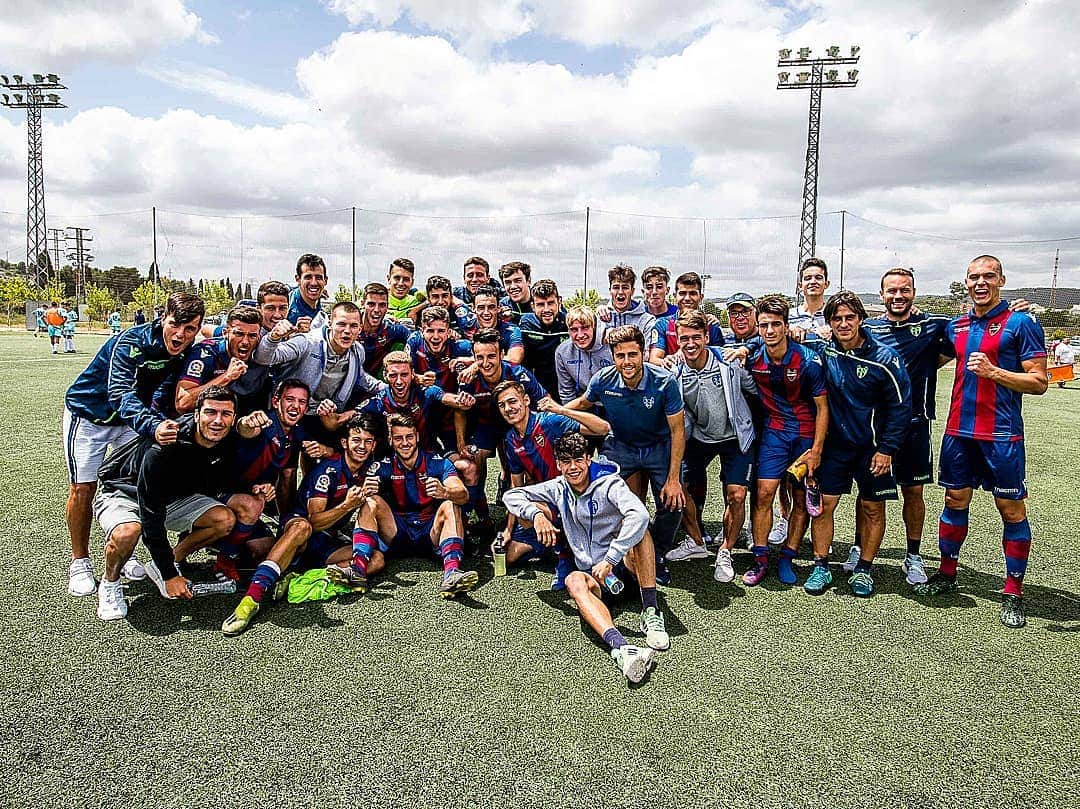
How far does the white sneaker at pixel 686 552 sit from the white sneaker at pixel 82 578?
144 inches

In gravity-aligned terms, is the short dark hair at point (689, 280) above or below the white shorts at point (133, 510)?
above

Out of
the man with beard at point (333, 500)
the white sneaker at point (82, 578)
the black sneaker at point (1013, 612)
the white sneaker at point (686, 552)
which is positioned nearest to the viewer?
the black sneaker at point (1013, 612)

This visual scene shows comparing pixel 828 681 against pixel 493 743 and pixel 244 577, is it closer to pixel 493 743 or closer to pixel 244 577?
pixel 493 743

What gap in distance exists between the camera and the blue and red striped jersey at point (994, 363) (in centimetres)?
397

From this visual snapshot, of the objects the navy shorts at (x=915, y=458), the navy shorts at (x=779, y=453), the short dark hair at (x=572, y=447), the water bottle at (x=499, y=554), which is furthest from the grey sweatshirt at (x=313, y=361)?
the navy shorts at (x=915, y=458)

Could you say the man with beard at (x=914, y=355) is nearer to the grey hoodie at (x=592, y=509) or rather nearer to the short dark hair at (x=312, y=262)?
the grey hoodie at (x=592, y=509)

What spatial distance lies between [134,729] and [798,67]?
32.0 m

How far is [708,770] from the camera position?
2711mm

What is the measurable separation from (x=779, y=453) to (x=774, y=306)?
3.17 feet

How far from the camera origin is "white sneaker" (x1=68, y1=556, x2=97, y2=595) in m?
4.16

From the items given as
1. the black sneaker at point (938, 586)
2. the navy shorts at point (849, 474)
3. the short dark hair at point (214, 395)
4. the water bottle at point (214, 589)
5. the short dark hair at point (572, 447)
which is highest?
the short dark hair at point (214, 395)

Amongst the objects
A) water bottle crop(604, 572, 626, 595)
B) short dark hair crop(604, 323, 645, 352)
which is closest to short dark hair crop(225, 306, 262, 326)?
short dark hair crop(604, 323, 645, 352)

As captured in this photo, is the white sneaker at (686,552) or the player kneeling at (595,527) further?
the white sneaker at (686,552)

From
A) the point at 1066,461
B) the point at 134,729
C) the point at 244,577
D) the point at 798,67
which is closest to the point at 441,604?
the point at 244,577
